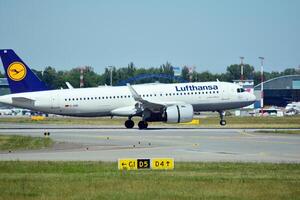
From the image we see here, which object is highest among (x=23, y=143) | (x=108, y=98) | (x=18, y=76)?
(x=18, y=76)

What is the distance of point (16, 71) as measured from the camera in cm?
6062

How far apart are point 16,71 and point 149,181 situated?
1599 inches

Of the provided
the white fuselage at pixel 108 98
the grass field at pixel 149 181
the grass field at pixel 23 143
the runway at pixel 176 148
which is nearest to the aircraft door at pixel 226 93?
the white fuselage at pixel 108 98

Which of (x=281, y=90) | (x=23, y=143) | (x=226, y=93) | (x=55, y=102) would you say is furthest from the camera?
(x=281, y=90)

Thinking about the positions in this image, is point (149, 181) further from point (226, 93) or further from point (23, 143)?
point (226, 93)

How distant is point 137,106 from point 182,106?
13.3ft

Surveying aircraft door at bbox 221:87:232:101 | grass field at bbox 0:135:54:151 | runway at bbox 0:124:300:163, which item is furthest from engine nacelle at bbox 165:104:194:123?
grass field at bbox 0:135:54:151

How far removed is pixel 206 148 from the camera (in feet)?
124

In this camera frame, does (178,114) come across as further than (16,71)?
No

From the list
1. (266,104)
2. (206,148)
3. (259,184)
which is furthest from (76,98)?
(266,104)

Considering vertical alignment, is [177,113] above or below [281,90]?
below

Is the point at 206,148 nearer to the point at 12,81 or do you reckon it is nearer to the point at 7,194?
the point at 7,194

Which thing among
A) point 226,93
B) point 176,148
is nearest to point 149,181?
point 176,148

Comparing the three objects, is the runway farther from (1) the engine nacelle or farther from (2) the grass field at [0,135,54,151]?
(1) the engine nacelle
